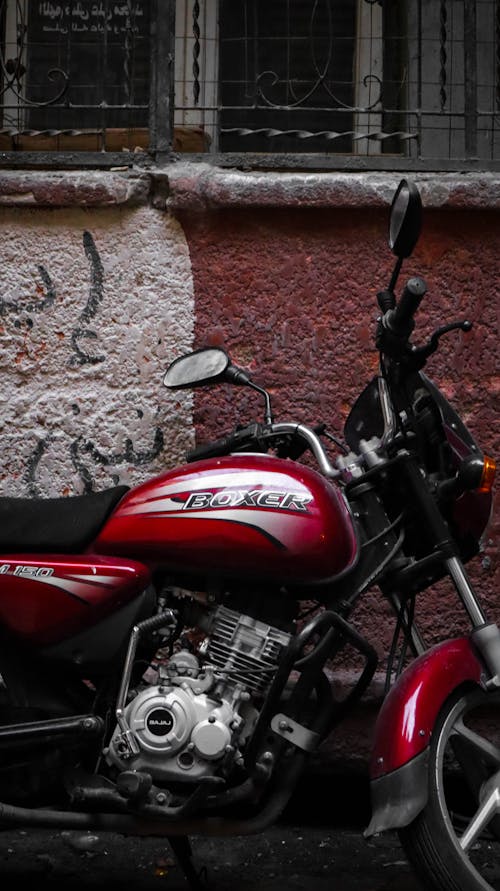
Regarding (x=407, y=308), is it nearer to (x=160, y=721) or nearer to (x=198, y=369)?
(x=198, y=369)

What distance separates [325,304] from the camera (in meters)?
3.57

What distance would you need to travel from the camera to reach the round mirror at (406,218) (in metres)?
2.31

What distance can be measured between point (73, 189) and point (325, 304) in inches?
37.3

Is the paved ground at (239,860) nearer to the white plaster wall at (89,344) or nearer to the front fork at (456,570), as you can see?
the front fork at (456,570)

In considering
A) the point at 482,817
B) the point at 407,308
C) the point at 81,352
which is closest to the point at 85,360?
the point at 81,352

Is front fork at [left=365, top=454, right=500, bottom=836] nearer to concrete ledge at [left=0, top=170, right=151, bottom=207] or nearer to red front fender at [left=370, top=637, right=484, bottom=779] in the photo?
red front fender at [left=370, top=637, right=484, bottom=779]

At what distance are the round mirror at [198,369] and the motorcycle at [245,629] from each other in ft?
0.05

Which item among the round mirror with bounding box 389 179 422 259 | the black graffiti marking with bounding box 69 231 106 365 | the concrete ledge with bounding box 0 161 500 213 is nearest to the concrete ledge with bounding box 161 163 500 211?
the concrete ledge with bounding box 0 161 500 213

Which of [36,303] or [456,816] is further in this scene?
[36,303]

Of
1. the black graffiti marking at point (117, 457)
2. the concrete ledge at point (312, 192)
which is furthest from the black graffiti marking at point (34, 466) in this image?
the concrete ledge at point (312, 192)

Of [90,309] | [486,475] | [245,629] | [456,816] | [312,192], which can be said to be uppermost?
[312,192]

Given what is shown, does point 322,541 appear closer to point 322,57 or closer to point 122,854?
point 122,854

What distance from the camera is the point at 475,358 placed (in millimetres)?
3551

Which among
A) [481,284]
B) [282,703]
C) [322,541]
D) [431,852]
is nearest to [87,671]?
[282,703]
